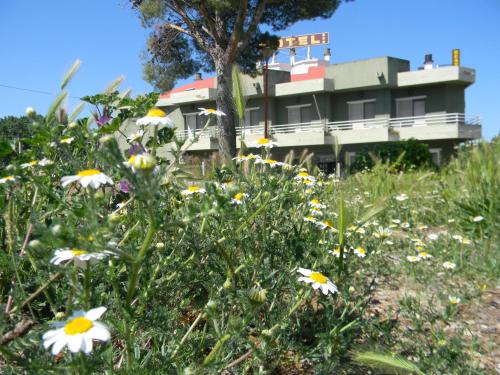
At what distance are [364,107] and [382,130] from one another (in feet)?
7.21

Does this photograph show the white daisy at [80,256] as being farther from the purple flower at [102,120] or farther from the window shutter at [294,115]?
the window shutter at [294,115]

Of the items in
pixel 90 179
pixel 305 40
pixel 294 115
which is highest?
pixel 305 40

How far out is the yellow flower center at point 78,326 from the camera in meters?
0.84

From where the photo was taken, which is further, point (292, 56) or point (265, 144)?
point (292, 56)

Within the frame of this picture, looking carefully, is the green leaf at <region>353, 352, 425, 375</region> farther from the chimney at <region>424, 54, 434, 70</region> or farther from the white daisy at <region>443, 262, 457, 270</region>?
the chimney at <region>424, 54, 434, 70</region>

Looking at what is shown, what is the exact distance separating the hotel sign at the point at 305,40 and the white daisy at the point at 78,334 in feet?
105

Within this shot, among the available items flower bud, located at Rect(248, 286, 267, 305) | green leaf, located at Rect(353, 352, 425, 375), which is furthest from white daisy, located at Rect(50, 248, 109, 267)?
green leaf, located at Rect(353, 352, 425, 375)

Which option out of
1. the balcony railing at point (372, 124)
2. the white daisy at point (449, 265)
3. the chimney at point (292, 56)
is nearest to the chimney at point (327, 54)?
the chimney at point (292, 56)

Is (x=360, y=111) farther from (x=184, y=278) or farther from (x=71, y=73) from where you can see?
(x=184, y=278)

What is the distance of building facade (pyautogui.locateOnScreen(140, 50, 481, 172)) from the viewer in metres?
20.1

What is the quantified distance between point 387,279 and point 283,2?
38.5ft

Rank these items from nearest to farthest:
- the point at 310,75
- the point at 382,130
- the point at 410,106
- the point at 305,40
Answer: the point at 382,130 → the point at 410,106 → the point at 310,75 → the point at 305,40

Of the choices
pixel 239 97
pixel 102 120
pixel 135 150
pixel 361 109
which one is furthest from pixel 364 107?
pixel 135 150

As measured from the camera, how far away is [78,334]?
2.74 feet
